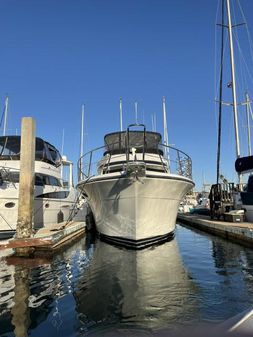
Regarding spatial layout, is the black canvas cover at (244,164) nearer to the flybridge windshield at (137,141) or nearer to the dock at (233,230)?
the dock at (233,230)

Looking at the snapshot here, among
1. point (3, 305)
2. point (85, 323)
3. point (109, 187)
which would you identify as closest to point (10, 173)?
point (109, 187)

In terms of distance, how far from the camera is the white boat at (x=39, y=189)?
49.8ft

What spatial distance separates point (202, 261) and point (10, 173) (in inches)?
385

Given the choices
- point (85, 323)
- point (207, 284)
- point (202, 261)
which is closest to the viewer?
point (85, 323)

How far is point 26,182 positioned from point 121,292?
5.66 meters

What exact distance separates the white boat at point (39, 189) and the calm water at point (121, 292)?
5022mm

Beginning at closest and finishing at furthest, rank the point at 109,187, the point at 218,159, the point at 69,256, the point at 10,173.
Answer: the point at 69,256, the point at 109,187, the point at 10,173, the point at 218,159

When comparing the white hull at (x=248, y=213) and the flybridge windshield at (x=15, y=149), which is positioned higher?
the flybridge windshield at (x=15, y=149)

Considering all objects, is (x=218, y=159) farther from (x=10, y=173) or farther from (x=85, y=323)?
(x=85, y=323)

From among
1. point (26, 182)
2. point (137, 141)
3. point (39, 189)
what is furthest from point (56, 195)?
point (26, 182)

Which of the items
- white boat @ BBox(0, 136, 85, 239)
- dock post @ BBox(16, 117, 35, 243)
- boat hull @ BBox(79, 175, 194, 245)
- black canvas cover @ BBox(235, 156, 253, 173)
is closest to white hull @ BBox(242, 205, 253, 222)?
black canvas cover @ BBox(235, 156, 253, 173)

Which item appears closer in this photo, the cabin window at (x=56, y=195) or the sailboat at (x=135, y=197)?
the sailboat at (x=135, y=197)

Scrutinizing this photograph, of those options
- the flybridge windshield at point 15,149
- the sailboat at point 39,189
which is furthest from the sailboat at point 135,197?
the flybridge windshield at point 15,149

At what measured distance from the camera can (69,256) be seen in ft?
36.3
